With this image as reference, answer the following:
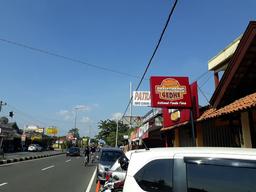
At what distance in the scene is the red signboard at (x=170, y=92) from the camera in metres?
13.2

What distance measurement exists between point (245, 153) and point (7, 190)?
10.4m

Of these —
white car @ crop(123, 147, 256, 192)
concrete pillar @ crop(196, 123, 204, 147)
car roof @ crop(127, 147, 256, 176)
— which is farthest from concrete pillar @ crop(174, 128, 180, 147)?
white car @ crop(123, 147, 256, 192)

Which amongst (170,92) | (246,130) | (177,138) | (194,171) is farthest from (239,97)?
(194,171)

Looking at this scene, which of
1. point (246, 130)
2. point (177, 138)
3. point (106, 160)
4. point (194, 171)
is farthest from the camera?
point (177, 138)

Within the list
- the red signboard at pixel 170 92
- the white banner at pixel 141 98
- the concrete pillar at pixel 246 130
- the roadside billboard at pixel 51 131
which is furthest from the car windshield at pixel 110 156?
the roadside billboard at pixel 51 131

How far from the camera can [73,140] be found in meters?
117

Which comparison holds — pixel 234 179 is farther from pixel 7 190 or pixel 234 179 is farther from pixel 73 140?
pixel 73 140

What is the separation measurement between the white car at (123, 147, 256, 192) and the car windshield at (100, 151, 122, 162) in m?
11.1

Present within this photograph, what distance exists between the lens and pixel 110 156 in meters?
15.2

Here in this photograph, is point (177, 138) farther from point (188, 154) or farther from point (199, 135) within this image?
point (188, 154)

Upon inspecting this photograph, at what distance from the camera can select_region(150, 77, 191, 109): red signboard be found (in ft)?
43.4

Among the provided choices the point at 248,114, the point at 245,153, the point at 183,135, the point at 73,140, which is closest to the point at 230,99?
the point at 248,114

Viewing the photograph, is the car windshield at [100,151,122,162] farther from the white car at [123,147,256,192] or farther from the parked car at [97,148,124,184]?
the white car at [123,147,256,192]

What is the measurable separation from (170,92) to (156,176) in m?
9.91
